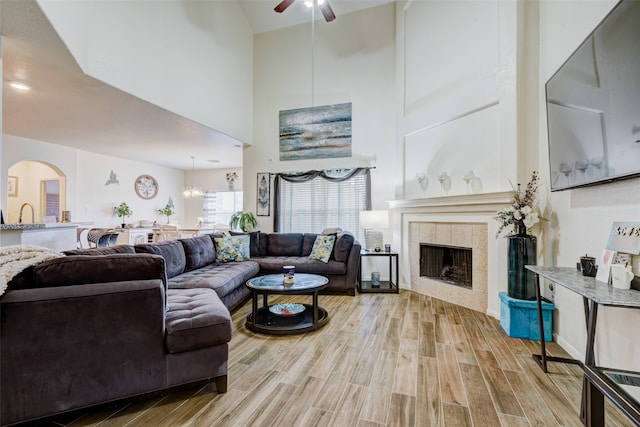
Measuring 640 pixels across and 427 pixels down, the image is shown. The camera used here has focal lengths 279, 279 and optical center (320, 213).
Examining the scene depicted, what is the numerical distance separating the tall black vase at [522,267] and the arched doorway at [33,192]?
Answer: 8942mm

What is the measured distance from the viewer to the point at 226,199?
891 cm

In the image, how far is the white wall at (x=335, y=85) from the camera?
4.94 m

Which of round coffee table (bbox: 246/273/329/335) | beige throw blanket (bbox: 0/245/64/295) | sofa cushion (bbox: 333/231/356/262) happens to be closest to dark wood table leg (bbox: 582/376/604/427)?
round coffee table (bbox: 246/273/329/335)

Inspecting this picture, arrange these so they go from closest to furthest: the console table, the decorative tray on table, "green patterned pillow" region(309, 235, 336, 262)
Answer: the console table
the decorative tray on table
"green patterned pillow" region(309, 235, 336, 262)

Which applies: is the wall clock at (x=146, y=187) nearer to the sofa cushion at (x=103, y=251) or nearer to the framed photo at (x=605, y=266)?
the sofa cushion at (x=103, y=251)

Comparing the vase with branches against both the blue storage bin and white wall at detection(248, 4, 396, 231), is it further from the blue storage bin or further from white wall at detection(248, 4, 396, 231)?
the blue storage bin

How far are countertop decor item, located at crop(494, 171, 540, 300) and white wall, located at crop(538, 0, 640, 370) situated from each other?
18 centimetres

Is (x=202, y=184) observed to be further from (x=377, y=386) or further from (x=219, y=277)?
(x=377, y=386)

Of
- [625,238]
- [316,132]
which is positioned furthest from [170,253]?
[625,238]

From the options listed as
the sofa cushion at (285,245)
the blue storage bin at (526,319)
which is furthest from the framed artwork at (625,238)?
the sofa cushion at (285,245)

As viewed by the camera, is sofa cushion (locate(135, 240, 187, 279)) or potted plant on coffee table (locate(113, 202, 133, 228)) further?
potted plant on coffee table (locate(113, 202, 133, 228))

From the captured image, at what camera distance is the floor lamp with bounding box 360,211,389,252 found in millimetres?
4371

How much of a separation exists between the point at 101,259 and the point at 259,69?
5.27 m

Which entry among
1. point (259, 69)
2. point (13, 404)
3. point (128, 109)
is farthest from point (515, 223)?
point (259, 69)
